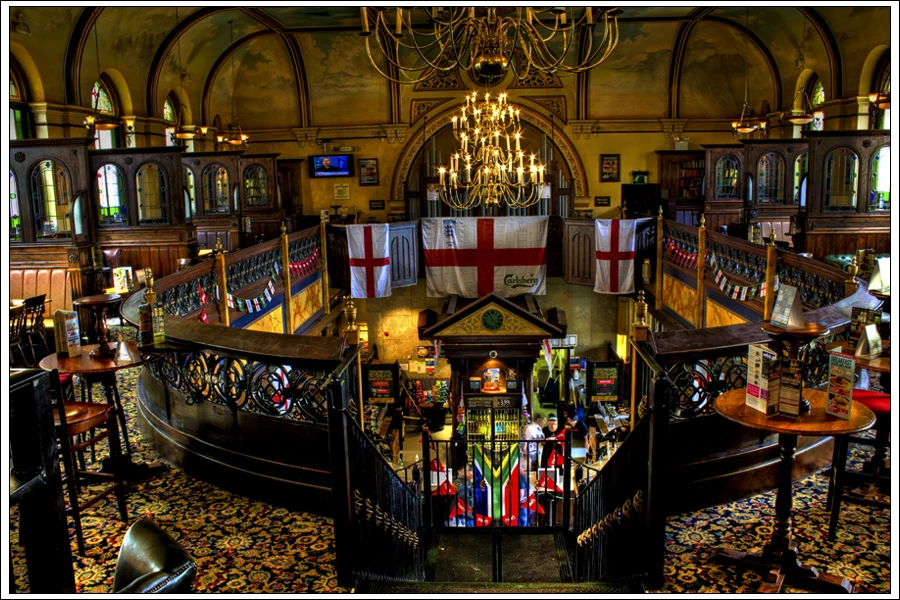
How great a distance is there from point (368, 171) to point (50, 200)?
745 centimetres

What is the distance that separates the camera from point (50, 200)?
11242 mm

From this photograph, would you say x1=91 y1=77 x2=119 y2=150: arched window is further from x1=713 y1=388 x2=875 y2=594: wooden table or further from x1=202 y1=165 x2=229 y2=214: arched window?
x1=713 y1=388 x2=875 y2=594: wooden table

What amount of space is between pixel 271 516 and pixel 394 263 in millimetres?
9802

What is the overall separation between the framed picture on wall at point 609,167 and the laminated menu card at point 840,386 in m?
14.2

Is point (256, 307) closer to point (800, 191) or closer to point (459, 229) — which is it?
point (459, 229)

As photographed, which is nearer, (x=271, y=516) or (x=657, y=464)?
(x=657, y=464)

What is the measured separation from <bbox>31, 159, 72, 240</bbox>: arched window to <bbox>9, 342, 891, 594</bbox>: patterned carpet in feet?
A: 21.1

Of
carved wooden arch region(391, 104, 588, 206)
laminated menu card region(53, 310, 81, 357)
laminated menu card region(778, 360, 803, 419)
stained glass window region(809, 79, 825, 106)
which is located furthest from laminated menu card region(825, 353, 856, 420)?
carved wooden arch region(391, 104, 588, 206)

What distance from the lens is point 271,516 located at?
13.3ft

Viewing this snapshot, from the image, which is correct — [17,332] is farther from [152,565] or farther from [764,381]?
[764,381]

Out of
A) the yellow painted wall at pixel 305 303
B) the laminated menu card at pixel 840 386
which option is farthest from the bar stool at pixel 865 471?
the yellow painted wall at pixel 305 303

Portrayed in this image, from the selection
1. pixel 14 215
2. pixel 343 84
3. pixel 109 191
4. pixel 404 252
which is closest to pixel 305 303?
pixel 404 252

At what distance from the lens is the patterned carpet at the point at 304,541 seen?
132 inches

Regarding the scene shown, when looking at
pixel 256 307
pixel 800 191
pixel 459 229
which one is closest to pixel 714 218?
pixel 800 191
